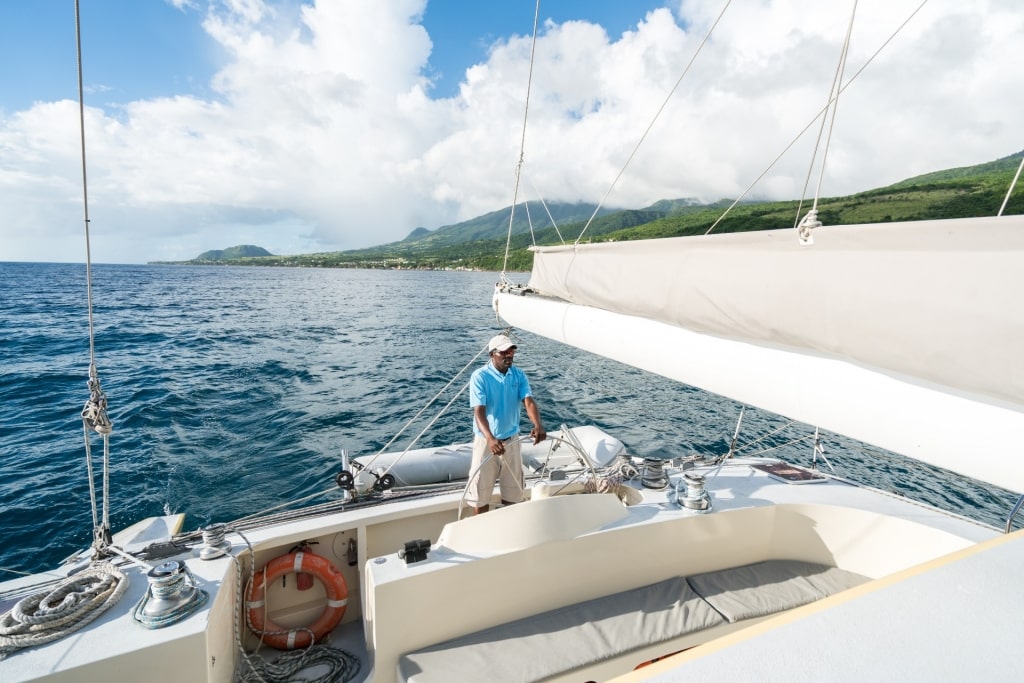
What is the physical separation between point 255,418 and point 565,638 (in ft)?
30.0

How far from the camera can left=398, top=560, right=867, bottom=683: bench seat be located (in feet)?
7.84

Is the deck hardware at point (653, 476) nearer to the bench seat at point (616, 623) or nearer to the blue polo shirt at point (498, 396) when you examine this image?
the bench seat at point (616, 623)

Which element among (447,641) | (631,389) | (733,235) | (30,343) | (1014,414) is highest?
(733,235)

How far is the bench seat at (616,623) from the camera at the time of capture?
2391 mm

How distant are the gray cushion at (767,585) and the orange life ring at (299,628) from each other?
233cm

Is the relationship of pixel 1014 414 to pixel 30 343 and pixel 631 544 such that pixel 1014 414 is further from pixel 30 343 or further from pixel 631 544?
pixel 30 343

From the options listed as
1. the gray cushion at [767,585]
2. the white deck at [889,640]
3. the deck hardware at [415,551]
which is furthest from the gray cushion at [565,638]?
the white deck at [889,640]

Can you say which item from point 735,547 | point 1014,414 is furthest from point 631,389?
point 1014,414

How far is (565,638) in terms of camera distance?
2.57 metres

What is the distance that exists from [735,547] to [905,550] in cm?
107

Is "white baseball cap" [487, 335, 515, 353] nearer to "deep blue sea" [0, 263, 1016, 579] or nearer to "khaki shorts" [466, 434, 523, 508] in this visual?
"khaki shorts" [466, 434, 523, 508]

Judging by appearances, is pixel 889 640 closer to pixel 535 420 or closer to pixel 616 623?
pixel 616 623

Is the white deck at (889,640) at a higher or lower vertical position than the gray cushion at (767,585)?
higher

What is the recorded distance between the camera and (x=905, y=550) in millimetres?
3039
